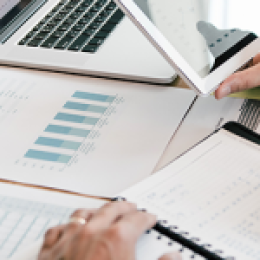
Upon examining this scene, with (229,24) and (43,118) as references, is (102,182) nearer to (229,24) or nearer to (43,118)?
(43,118)

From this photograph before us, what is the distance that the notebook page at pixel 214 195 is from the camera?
0.46m

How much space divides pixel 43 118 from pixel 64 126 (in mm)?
54

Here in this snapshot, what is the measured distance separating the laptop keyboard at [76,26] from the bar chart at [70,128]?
0.15 meters

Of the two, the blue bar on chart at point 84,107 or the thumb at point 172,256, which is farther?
the blue bar on chart at point 84,107

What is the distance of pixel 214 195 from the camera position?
0.51 meters

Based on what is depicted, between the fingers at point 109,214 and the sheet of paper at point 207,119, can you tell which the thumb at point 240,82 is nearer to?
the sheet of paper at point 207,119

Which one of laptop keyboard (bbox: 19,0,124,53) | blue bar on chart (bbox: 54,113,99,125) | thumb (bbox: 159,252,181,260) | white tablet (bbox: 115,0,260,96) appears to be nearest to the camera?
thumb (bbox: 159,252,181,260)

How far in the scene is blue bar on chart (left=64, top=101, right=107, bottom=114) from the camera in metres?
0.73

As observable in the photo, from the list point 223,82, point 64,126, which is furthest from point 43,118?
point 223,82

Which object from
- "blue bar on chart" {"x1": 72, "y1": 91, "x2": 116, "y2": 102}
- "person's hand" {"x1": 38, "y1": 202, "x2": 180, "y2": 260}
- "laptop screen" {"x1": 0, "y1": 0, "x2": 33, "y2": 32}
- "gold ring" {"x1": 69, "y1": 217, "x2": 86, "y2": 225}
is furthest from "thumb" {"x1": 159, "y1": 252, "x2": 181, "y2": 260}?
"laptop screen" {"x1": 0, "y1": 0, "x2": 33, "y2": 32}

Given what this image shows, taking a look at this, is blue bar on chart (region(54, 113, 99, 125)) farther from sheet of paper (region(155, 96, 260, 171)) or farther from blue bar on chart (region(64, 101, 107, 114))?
sheet of paper (region(155, 96, 260, 171))

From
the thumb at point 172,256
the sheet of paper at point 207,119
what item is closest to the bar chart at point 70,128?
the sheet of paper at point 207,119

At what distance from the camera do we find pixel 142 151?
639 mm

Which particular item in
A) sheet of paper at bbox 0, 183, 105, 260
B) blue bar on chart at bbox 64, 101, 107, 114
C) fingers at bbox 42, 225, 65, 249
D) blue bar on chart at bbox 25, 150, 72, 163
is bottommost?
fingers at bbox 42, 225, 65, 249
